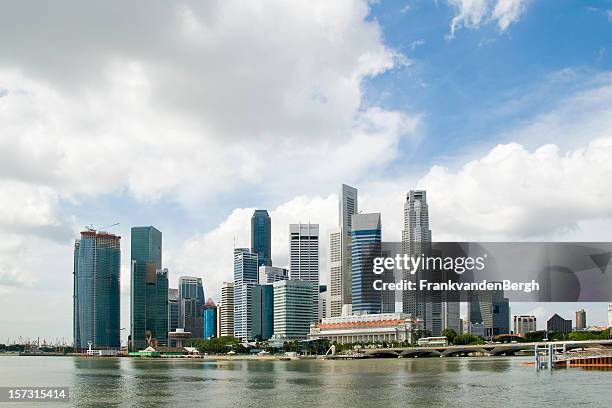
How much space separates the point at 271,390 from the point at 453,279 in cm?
2936

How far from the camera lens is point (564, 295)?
92.7 metres

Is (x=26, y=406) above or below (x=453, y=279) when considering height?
below

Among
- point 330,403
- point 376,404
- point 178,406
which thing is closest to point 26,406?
point 178,406

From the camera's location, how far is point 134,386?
101 meters

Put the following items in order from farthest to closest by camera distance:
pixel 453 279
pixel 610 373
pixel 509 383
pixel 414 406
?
1. pixel 610 373
2. pixel 453 279
3. pixel 509 383
4. pixel 414 406

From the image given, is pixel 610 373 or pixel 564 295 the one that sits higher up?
pixel 564 295

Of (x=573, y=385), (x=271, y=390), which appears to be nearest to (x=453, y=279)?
(x=573, y=385)

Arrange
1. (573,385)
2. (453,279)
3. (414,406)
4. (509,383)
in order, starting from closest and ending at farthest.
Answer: (414,406)
(573,385)
(509,383)
(453,279)

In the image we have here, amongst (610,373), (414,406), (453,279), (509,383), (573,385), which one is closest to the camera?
(414,406)

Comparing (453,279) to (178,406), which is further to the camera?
(453,279)

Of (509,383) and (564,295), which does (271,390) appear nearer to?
(509,383)

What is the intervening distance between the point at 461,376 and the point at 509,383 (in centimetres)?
1724

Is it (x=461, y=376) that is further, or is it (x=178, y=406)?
(x=461, y=376)

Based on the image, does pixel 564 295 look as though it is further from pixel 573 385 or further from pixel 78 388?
pixel 78 388
